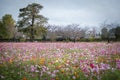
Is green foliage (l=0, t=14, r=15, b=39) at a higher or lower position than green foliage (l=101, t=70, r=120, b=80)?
higher

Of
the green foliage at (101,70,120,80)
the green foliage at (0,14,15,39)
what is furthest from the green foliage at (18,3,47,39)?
the green foliage at (101,70,120,80)

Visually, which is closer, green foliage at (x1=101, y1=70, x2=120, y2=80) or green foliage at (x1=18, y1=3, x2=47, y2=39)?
green foliage at (x1=101, y1=70, x2=120, y2=80)

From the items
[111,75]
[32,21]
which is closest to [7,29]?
[32,21]

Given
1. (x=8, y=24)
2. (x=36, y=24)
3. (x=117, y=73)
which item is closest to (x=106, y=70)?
(x=117, y=73)

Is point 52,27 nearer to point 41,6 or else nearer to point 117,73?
point 41,6

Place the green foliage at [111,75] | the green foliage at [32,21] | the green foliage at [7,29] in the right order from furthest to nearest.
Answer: the green foliage at [7,29] → the green foliage at [32,21] → the green foliage at [111,75]

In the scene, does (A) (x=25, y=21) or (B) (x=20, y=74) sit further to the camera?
(A) (x=25, y=21)

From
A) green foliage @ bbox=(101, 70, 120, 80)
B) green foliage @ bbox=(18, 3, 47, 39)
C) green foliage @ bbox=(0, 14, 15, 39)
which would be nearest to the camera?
green foliage @ bbox=(101, 70, 120, 80)

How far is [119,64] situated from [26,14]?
36317 mm

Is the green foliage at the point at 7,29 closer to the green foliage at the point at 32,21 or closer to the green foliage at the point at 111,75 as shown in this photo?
the green foliage at the point at 32,21

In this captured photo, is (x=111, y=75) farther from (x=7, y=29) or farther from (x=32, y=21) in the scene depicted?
(x=7, y=29)

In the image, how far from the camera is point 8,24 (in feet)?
164

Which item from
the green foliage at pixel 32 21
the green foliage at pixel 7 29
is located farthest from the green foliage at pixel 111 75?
the green foliage at pixel 7 29

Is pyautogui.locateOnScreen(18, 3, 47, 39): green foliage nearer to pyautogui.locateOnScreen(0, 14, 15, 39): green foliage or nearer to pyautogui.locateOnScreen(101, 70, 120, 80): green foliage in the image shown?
pyautogui.locateOnScreen(0, 14, 15, 39): green foliage
